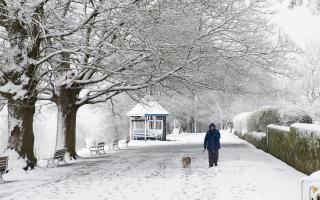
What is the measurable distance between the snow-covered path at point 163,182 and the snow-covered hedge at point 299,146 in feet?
1.36

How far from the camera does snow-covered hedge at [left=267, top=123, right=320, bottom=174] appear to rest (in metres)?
12.6

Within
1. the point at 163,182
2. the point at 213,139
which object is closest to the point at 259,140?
the point at 213,139

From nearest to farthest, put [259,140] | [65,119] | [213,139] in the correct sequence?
[213,139], [65,119], [259,140]

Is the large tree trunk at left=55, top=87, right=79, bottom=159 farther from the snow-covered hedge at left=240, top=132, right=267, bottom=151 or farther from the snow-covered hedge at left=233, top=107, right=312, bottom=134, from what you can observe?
the snow-covered hedge at left=233, top=107, right=312, bottom=134

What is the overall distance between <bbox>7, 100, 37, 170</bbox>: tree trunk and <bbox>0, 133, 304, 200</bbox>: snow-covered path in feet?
2.57

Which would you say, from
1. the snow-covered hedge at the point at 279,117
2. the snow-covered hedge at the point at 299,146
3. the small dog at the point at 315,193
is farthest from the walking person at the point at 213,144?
the small dog at the point at 315,193

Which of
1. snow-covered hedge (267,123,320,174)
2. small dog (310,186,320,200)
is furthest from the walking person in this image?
small dog (310,186,320,200)

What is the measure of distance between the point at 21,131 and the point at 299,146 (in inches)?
389

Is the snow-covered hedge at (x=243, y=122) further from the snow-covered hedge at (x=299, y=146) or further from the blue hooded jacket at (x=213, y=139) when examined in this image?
the blue hooded jacket at (x=213, y=139)

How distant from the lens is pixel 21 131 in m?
16.7

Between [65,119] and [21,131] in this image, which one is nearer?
[21,131]

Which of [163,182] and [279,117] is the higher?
[279,117]

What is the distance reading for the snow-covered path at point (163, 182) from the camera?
35.3 ft

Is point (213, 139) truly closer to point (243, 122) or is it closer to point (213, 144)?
point (213, 144)
